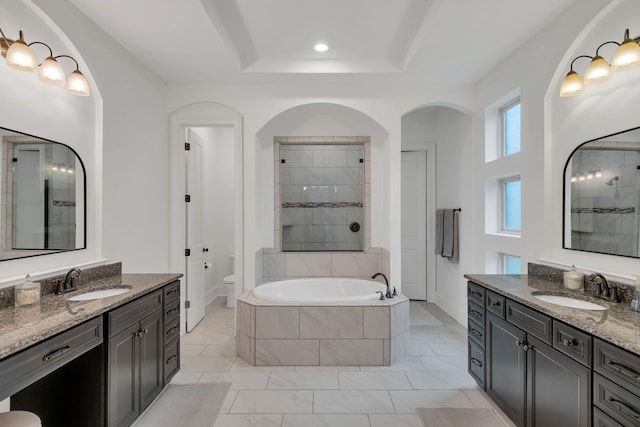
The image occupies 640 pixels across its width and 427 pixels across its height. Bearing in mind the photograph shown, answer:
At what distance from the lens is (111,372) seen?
1769 millimetres

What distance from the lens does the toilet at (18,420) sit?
125cm

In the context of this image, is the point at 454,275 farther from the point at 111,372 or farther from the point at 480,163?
the point at 111,372

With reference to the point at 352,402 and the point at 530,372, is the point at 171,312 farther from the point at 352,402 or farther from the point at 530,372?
the point at 530,372

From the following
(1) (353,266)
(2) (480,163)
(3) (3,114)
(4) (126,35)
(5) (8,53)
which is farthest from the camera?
(1) (353,266)

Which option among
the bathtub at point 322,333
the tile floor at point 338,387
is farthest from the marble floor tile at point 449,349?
the bathtub at point 322,333

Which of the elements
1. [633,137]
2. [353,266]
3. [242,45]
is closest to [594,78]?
[633,137]

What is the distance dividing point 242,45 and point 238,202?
1.54 m

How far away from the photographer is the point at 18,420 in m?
1.27

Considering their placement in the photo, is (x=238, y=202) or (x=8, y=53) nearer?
(x=8, y=53)

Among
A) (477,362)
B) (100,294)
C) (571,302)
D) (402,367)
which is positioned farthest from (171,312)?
(571,302)

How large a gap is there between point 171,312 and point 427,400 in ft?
6.49

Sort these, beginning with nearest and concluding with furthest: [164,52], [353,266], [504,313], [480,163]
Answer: [504,313] < [164,52] < [480,163] < [353,266]

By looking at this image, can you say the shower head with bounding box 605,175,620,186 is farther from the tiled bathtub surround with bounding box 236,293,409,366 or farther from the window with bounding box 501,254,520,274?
the tiled bathtub surround with bounding box 236,293,409,366

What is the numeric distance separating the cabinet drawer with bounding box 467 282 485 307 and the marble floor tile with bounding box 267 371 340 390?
1229 mm
